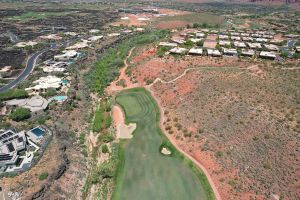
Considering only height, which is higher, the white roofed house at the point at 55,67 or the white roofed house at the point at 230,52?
the white roofed house at the point at 230,52

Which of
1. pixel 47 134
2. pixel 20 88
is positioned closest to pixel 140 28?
pixel 20 88

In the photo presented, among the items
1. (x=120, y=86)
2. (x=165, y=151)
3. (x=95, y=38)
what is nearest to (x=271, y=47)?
(x=120, y=86)

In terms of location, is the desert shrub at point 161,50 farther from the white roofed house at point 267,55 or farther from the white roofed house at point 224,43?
the white roofed house at point 267,55

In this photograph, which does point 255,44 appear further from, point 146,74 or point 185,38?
point 146,74

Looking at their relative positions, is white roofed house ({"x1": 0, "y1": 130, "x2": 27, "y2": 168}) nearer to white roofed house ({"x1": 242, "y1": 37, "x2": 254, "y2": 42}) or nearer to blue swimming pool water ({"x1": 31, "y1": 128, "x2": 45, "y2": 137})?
blue swimming pool water ({"x1": 31, "y1": 128, "x2": 45, "y2": 137})

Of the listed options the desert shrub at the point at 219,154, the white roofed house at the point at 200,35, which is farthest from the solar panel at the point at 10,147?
the white roofed house at the point at 200,35

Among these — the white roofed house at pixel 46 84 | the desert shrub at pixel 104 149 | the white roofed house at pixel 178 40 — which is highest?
the white roofed house at pixel 178 40
